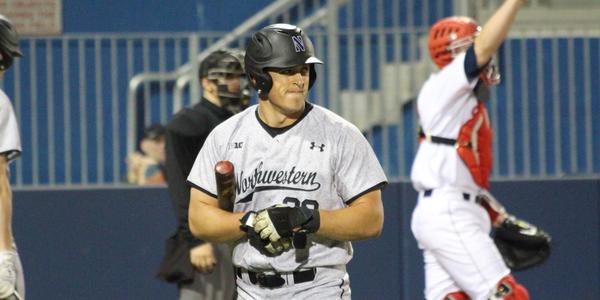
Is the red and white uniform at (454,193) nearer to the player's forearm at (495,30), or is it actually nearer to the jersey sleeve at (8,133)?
the player's forearm at (495,30)

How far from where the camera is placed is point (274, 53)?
5.10m

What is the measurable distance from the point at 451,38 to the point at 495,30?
3.03 ft

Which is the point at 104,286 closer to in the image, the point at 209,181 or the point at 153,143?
the point at 153,143

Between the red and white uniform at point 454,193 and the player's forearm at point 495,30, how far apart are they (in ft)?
0.78

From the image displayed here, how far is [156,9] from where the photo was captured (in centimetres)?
1255

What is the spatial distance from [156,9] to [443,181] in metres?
5.91

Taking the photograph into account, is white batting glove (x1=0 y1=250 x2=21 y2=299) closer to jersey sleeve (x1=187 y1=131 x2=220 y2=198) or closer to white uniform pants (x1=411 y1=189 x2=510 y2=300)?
jersey sleeve (x1=187 y1=131 x2=220 y2=198)

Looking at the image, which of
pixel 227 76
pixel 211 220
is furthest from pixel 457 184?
pixel 211 220

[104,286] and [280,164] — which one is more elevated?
[280,164]

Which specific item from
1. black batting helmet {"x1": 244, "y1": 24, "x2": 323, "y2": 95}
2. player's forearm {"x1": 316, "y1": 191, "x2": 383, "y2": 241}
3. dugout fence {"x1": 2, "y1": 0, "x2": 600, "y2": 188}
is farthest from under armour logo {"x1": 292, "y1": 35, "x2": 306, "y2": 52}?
dugout fence {"x1": 2, "y1": 0, "x2": 600, "y2": 188}

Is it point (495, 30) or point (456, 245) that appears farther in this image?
point (456, 245)

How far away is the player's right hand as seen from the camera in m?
6.84

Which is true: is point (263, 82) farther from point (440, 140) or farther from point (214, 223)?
point (440, 140)

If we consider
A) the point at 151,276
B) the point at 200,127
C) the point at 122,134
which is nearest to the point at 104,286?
the point at 151,276
